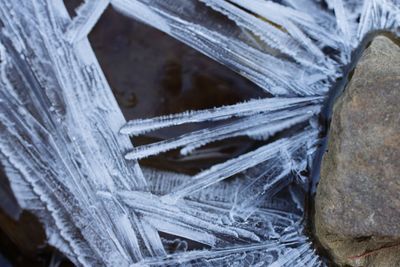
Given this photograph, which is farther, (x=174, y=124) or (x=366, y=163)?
(x=174, y=124)

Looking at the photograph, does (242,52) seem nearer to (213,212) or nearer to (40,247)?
(213,212)

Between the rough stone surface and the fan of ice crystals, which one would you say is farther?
the fan of ice crystals

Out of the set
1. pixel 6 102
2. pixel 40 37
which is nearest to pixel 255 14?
pixel 40 37

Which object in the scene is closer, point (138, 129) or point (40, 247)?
point (138, 129)

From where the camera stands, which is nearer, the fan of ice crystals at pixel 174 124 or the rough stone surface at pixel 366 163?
the rough stone surface at pixel 366 163
